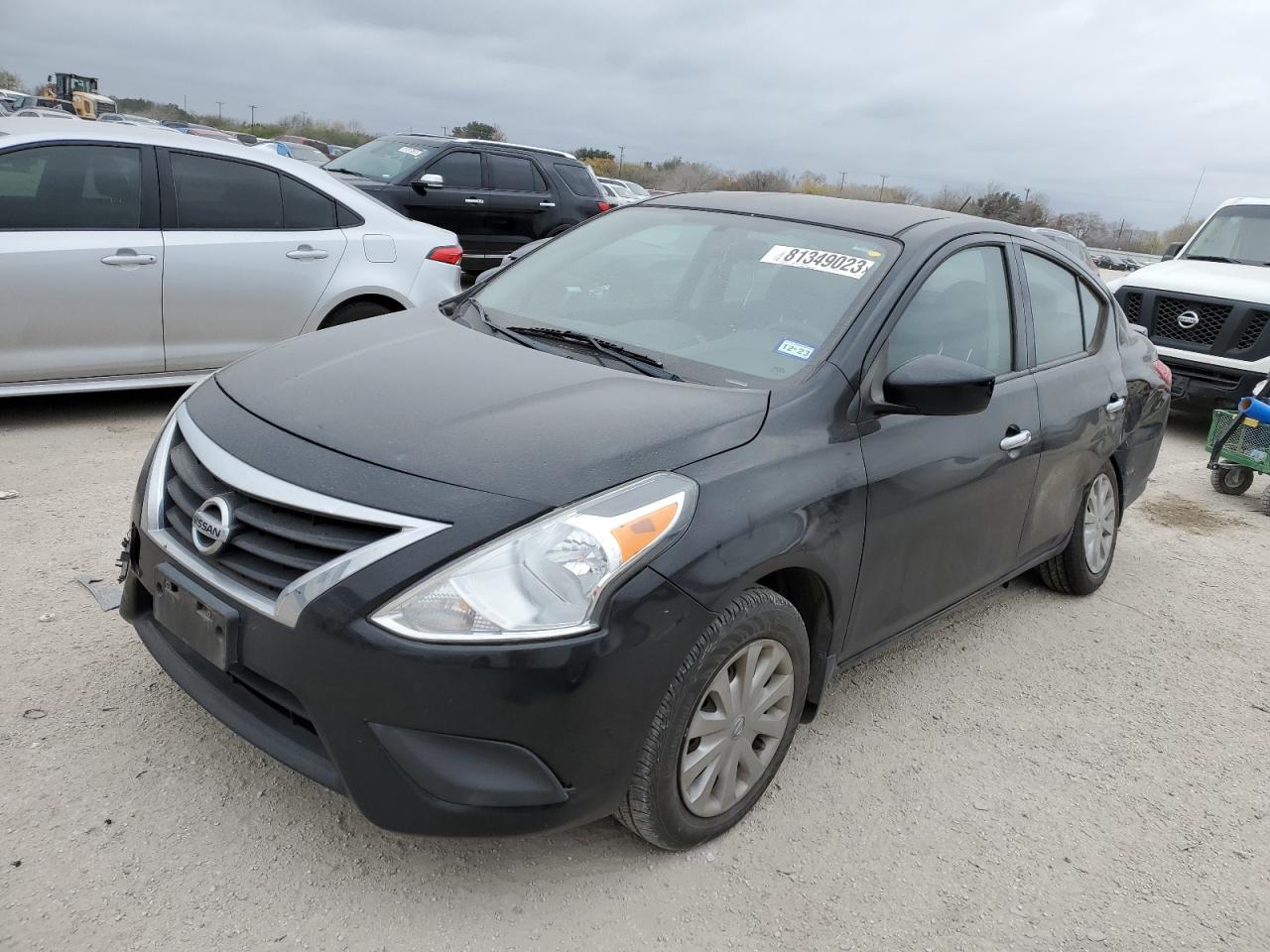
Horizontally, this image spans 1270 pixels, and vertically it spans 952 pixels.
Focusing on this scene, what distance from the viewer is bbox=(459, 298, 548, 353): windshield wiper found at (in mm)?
3269

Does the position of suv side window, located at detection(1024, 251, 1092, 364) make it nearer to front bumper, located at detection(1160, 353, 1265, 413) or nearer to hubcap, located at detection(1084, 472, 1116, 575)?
hubcap, located at detection(1084, 472, 1116, 575)

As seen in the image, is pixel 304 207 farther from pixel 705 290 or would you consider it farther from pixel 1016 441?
pixel 1016 441

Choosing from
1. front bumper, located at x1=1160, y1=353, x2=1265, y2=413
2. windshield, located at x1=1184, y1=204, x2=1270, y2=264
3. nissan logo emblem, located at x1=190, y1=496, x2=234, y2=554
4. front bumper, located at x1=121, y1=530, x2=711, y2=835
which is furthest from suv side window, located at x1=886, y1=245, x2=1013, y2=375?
windshield, located at x1=1184, y1=204, x2=1270, y2=264

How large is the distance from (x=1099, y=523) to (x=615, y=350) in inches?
106

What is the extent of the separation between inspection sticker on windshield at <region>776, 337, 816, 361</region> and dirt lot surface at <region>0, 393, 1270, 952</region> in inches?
48.7

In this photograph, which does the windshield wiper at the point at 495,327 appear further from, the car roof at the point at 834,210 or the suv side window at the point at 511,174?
the suv side window at the point at 511,174

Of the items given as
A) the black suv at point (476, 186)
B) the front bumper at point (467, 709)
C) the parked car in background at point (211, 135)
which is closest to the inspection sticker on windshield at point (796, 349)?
the front bumper at point (467, 709)

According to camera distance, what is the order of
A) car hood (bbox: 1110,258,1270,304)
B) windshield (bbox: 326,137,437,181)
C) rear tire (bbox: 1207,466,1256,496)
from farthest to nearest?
windshield (bbox: 326,137,437,181), car hood (bbox: 1110,258,1270,304), rear tire (bbox: 1207,466,1256,496)

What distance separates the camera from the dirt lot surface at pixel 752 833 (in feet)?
7.86

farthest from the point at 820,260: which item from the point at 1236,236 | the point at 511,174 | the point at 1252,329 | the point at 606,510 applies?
the point at 511,174

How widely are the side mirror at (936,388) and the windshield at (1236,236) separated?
317 inches

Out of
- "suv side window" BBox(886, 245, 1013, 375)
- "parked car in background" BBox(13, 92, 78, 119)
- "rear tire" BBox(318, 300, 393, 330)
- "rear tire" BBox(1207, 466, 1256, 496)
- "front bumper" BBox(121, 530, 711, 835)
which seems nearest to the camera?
"front bumper" BBox(121, 530, 711, 835)

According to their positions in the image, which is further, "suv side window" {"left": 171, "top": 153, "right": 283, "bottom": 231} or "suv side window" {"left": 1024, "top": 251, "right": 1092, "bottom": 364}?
"suv side window" {"left": 171, "top": 153, "right": 283, "bottom": 231}

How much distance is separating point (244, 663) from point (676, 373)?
4.65 feet
